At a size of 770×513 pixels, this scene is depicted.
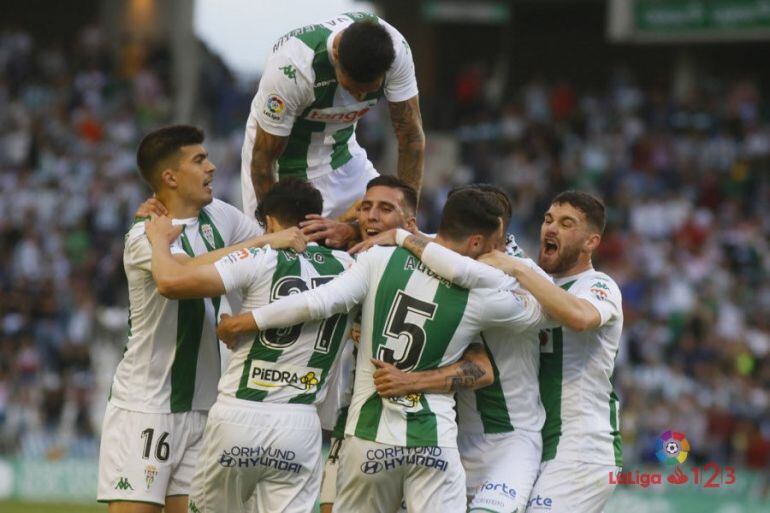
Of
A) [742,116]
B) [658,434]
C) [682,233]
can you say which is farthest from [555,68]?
Answer: [658,434]

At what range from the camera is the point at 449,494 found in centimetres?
718

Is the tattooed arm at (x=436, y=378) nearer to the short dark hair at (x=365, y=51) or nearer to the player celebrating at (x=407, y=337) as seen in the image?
the player celebrating at (x=407, y=337)

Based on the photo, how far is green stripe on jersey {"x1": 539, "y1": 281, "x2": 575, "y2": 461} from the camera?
25.5 feet

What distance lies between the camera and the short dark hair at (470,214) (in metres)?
7.26

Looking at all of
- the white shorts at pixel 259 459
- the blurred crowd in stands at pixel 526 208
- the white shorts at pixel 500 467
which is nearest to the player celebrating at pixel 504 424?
the white shorts at pixel 500 467

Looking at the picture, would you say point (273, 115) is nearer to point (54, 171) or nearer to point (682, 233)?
point (682, 233)

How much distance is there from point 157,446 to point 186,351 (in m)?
0.57

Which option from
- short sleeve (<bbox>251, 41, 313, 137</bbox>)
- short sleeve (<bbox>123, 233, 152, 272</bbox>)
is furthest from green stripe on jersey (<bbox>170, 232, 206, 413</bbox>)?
short sleeve (<bbox>251, 41, 313, 137</bbox>)

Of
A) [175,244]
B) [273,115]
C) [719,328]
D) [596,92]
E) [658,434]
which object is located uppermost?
[596,92]

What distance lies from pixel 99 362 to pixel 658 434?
28.2 feet

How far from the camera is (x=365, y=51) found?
776cm

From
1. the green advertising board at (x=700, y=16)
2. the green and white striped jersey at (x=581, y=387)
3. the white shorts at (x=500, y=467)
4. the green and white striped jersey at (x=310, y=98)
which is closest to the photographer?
the white shorts at (x=500, y=467)

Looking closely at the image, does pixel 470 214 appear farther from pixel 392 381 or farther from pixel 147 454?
pixel 147 454

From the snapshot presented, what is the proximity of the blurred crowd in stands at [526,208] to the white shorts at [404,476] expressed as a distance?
38.7ft
